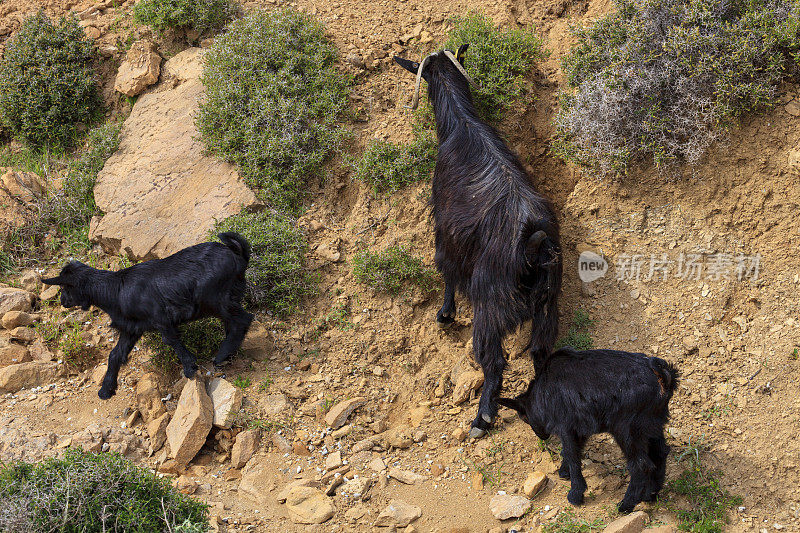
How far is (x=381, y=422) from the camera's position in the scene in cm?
615

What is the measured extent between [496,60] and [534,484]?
4.62 m

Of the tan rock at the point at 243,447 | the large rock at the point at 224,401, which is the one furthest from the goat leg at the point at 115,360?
the tan rock at the point at 243,447

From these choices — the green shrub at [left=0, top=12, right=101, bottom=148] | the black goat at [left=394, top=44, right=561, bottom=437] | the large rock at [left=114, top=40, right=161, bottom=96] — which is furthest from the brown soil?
the green shrub at [left=0, top=12, right=101, bottom=148]

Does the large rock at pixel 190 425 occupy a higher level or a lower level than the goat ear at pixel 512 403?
lower

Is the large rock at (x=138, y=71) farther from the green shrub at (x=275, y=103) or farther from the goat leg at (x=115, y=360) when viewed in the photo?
the goat leg at (x=115, y=360)

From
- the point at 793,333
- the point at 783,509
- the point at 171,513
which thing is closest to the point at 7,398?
the point at 171,513

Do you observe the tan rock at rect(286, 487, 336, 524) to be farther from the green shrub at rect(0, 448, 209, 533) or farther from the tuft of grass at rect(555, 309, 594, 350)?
the tuft of grass at rect(555, 309, 594, 350)

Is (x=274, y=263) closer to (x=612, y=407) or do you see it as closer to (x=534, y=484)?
(x=534, y=484)

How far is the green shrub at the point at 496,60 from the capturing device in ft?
24.7

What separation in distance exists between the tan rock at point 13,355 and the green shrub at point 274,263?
221 cm

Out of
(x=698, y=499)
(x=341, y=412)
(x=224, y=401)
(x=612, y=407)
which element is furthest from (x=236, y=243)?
(x=698, y=499)

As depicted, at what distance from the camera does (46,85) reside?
342 inches

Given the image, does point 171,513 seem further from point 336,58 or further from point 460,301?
point 336,58

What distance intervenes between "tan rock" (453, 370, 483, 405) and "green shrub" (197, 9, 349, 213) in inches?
107
